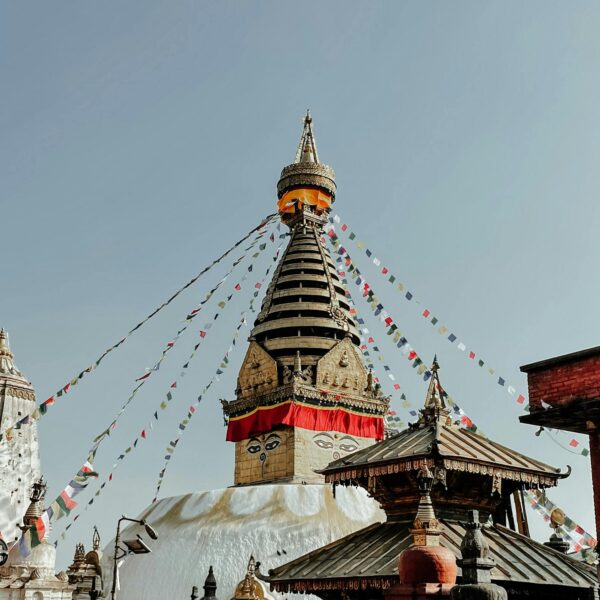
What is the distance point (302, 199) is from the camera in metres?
39.3

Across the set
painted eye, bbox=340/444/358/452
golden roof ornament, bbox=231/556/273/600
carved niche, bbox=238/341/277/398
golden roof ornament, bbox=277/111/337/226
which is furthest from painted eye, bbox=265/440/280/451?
golden roof ornament, bbox=277/111/337/226

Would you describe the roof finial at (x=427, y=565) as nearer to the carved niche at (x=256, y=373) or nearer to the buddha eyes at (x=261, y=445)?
the buddha eyes at (x=261, y=445)

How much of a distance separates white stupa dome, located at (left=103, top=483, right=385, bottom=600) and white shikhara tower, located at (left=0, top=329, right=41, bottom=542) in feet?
40.3

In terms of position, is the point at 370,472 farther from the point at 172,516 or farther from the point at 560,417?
the point at 172,516

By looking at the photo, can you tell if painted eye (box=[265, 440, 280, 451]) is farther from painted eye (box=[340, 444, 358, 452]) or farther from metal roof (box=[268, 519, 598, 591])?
metal roof (box=[268, 519, 598, 591])

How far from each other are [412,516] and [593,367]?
147 inches

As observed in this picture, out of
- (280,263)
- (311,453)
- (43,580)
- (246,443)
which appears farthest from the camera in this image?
(280,263)

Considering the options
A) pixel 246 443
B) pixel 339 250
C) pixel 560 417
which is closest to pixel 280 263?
pixel 339 250

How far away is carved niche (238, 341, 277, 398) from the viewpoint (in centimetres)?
3356

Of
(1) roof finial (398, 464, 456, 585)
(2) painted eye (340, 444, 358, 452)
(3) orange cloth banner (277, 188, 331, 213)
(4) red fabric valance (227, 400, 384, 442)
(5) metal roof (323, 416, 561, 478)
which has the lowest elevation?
(1) roof finial (398, 464, 456, 585)

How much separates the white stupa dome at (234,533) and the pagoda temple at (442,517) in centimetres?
1336

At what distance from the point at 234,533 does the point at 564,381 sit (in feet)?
58.2

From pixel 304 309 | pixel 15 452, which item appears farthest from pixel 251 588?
pixel 15 452

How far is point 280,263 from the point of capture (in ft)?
124
